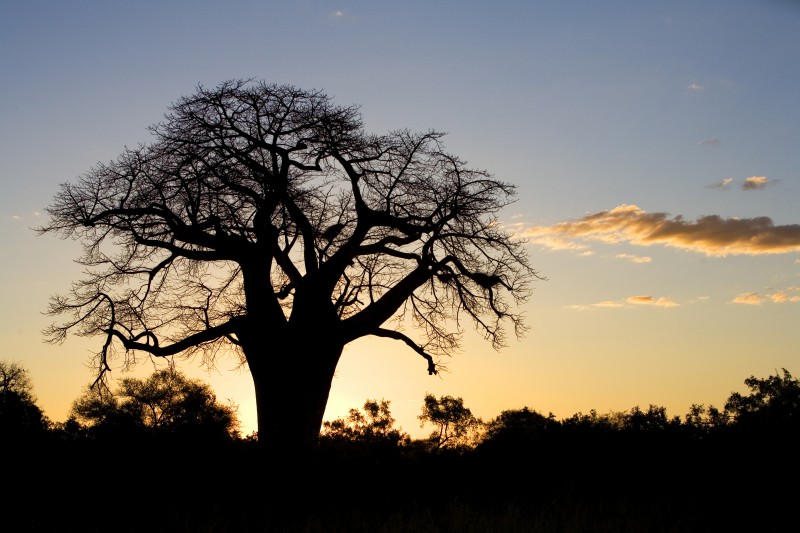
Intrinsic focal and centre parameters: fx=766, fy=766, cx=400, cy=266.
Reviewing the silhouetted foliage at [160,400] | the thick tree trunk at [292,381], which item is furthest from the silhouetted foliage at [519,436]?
the silhouetted foliage at [160,400]

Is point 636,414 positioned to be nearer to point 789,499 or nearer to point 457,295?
point 789,499

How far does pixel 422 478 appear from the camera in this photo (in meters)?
11.1

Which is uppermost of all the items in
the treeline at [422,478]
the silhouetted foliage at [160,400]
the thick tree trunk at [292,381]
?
the silhouetted foliage at [160,400]

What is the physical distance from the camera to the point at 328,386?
50.0 feet

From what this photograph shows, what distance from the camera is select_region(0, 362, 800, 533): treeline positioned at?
936 cm

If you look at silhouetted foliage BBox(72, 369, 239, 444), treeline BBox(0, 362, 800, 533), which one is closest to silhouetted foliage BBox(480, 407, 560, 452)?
treeline BBox(0, 362, 800, 533)

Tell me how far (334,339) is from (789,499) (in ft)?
27.7

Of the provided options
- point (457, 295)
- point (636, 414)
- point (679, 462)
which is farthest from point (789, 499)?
point (457, 295)

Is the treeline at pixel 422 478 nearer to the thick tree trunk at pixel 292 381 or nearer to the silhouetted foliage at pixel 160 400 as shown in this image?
the thick tree trunk at pixel 292 381

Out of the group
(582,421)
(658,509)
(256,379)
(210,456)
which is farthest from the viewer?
(256,379)

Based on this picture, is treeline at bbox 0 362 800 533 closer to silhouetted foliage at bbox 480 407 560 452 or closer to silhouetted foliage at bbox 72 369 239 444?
silhouetted foliage at bbox 480 407 560 452


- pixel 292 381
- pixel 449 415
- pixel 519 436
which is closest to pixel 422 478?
pixel 519 436

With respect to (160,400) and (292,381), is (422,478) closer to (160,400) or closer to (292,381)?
(292,381)

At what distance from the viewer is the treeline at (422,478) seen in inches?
368
